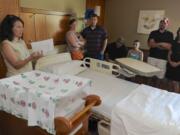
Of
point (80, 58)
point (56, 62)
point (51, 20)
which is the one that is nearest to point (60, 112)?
point (56, 62)

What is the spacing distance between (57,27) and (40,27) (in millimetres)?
386

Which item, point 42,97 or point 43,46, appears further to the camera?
point 43,46

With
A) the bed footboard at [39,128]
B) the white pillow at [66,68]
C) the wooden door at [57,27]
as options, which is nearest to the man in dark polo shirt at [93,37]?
the wooden door at [57,27]

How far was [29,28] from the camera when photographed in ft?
8.00

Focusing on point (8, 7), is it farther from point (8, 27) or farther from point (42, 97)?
point (42, 97)

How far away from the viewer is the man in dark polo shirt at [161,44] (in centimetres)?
288

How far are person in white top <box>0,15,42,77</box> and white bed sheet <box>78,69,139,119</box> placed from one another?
29.2 inches

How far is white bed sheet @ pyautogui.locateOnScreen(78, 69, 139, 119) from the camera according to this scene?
165 centimetres

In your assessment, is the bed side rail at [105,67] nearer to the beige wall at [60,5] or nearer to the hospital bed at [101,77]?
the hospital bed at [101,77]

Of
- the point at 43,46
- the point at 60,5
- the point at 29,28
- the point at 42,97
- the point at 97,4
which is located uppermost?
the point at 97,4

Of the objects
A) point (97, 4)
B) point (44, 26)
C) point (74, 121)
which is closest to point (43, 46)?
point (44, 26)

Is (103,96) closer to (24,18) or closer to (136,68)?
(136,68)

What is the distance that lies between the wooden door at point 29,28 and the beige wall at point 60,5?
0.14 meters

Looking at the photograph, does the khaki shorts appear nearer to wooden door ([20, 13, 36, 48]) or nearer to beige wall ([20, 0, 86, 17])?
beige wall ([20, 0, 86, 17])
